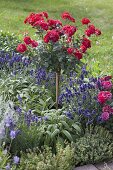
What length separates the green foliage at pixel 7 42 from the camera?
6.60m

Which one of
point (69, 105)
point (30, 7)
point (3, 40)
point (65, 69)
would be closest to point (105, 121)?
point (69, 105)

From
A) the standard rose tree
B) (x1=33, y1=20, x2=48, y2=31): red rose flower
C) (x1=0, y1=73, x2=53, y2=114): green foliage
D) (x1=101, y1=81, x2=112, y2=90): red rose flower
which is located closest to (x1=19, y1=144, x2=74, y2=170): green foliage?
(x1=0, y1=73, x2=53, y2=114): green foliage

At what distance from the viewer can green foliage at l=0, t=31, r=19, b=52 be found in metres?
6.60

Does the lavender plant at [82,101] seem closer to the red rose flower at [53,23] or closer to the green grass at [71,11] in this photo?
the red rose flower at [53,23]

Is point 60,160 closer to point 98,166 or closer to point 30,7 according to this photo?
point 98,166

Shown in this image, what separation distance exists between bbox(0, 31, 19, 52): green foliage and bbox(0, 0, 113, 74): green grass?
1.83 meters

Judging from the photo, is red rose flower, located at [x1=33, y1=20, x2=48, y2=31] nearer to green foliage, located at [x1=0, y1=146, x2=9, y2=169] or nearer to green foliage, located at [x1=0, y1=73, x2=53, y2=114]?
green foliage, located at [x1=0, y1=73, x2=53, y2=114]

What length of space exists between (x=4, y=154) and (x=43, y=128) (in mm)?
784

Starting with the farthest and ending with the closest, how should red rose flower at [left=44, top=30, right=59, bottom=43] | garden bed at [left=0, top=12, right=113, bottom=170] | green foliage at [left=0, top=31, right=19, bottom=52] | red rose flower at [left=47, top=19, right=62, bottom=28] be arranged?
green foliage at [left=0, top=31, right=19, bottom=52], red rose flower at [left=47, top=19, right=62, bottom=28], red rose flower at [left=44, top=30, right=59, bottom=43], garden bed at [left=0, top=12, right=113, bottom=170]

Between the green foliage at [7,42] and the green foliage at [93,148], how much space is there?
2411 millimetres

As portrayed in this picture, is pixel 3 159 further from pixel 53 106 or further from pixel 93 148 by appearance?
pixel 53 106

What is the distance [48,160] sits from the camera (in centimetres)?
406

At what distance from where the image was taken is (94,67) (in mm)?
6418

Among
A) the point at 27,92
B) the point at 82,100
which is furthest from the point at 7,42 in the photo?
the point at 82,100
